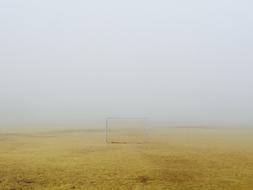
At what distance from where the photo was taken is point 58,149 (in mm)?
29812

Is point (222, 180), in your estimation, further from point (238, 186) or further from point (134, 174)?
point (134, 174)

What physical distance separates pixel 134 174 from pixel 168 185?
2.43m

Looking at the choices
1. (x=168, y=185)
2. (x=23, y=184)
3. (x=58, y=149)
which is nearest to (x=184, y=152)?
(x=58, y=149)

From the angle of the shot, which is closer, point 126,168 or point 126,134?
point 126,168

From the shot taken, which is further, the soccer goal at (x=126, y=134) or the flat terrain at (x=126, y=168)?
the soccer goal at (x=126, y=134)

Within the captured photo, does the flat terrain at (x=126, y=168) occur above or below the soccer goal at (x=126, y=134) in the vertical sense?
below

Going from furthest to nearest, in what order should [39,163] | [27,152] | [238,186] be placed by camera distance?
[27,152] → [39,163] → [238,186]

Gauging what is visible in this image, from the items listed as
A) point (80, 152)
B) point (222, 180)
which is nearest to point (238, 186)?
point (222, 180)

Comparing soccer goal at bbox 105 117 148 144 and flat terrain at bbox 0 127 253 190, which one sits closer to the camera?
flat terrain at bbox 0 127 253 190

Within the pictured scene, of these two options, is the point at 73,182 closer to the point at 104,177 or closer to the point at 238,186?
the point at 104,177

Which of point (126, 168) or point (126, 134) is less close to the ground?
point (126, 134)

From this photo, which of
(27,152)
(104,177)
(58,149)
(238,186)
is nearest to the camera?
(238,186)

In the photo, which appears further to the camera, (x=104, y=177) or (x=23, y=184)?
(x=104, y=177)

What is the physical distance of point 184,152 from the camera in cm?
2759
